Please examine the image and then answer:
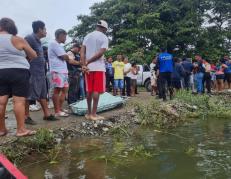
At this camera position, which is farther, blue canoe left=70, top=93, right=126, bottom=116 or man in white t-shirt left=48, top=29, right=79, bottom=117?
blue canoe left=70, top=93, right=126, bottom=116

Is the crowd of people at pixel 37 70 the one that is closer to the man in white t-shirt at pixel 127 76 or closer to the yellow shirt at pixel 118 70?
the yellow shirt at pixel 118 70

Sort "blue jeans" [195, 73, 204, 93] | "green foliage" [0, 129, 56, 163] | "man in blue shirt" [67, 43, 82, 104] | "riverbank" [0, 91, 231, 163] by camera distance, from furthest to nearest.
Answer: "blue jeans" [195, 73, 204, 93] < "man in blue shirt" [67, 43, 82, 104] < "riverbank" [0, 91, 231, 163] < "green foliage" [0, 129, 56, 163]

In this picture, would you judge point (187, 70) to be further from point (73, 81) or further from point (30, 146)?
point (30, 146)

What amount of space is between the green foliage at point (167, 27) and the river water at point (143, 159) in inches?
743

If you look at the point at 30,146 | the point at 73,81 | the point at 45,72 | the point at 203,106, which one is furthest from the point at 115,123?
the point at 203,106

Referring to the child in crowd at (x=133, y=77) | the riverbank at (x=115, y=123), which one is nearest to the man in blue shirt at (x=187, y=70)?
the child in crowd at (x=133, y=77)

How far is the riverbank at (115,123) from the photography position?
5.69 meters

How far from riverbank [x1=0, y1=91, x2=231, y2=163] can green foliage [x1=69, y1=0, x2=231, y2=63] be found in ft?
48.8

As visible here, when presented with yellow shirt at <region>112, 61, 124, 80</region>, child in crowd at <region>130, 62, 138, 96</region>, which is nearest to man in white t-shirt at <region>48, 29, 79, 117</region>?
yellow shirt at <region>112, 61, 124, 80</region>

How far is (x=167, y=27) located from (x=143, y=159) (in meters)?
23.5

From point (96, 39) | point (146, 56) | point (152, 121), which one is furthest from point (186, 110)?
point (146, 56)

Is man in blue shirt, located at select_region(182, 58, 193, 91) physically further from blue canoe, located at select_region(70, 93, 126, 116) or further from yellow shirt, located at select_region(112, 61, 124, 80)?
blue canoe, located at select_region(70, 93, 126, 116)

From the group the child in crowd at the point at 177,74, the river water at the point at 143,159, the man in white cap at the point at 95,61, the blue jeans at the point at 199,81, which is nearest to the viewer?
the river water at the point at 143,159

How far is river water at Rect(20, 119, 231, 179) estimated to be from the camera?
4672 millimetres
